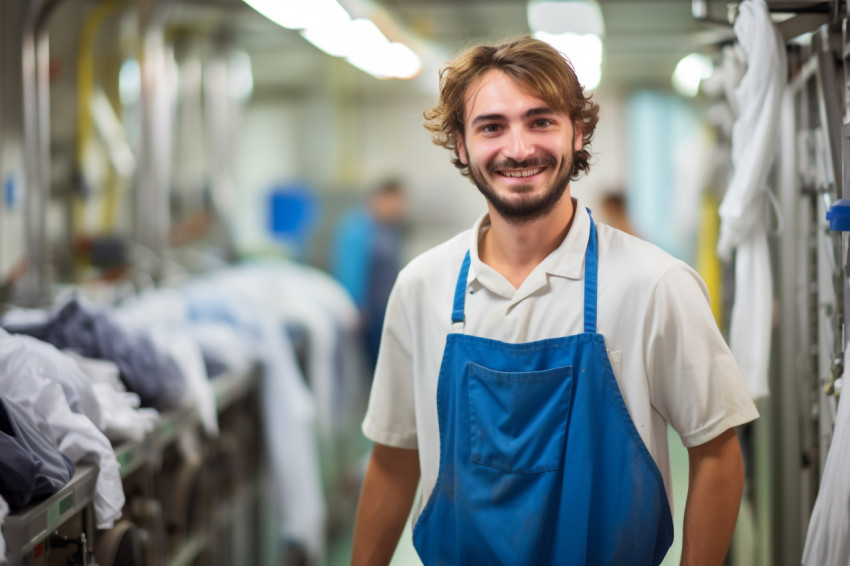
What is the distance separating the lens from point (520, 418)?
1.60 metres

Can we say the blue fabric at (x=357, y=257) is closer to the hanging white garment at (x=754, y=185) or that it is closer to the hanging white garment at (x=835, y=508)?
the hanging white garment at (x=754, y=185)

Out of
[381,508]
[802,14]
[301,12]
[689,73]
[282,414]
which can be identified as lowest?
[282,414]

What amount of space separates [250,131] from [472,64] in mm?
6776

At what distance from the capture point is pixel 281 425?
3623 millimetres

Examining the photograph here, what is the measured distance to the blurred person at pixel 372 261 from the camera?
5.98 metres

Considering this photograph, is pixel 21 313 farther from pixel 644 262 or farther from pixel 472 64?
pixel 644 262

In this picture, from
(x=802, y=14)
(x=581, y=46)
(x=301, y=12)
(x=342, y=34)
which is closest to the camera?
(x=802, y=14)

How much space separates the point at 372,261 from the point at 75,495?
4.47 m

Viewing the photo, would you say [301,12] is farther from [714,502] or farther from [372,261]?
[372,261]

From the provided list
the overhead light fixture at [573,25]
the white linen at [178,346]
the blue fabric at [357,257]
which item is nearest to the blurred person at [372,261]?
the blue fabric at [357,257]

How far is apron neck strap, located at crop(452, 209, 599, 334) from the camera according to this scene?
62.7 inches

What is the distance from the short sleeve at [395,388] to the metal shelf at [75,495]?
58cm

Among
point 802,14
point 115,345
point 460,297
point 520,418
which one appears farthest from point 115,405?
point 802,14

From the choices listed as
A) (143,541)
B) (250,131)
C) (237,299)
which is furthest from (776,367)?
(250,131)
